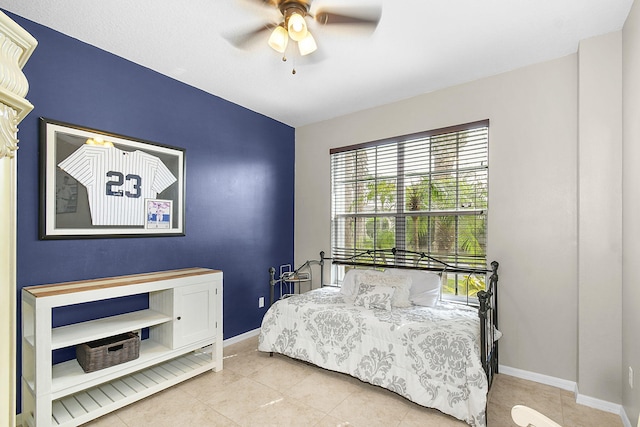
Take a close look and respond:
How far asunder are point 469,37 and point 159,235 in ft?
9.94

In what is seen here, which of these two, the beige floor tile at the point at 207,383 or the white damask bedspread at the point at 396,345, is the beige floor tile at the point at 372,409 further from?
the beige floor tile at the point at 207,383

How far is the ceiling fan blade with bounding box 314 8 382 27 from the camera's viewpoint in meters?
2.06

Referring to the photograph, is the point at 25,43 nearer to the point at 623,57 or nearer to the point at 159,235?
the point at 159,235

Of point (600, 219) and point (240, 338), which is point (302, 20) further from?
point (240, 338)

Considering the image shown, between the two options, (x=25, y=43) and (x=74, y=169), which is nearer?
(x=25, y=43)

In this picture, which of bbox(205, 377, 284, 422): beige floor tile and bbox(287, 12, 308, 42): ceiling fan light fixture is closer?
bbox(287, 12, 308, 42): ceiling fan light fixture

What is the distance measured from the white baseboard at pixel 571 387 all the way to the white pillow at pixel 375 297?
3.86ft

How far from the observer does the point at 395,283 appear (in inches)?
119

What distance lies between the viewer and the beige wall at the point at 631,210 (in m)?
1.94

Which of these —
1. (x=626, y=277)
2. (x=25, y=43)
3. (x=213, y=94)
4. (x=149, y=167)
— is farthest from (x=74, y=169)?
(x=626, y=277)

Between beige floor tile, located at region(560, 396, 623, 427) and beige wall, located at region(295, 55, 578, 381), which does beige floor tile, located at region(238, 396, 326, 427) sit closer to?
beige floor tile, located at region(560, 396, 623, 427)

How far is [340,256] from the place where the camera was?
401cm

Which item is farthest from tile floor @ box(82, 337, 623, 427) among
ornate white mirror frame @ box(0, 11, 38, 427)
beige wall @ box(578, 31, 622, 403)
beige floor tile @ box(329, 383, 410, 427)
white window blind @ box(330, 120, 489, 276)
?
ornate white mirror frame @ box(0, 11, 38, 427)

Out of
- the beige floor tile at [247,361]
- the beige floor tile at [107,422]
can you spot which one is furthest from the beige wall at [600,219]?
the beige floor tile at [107,422]
